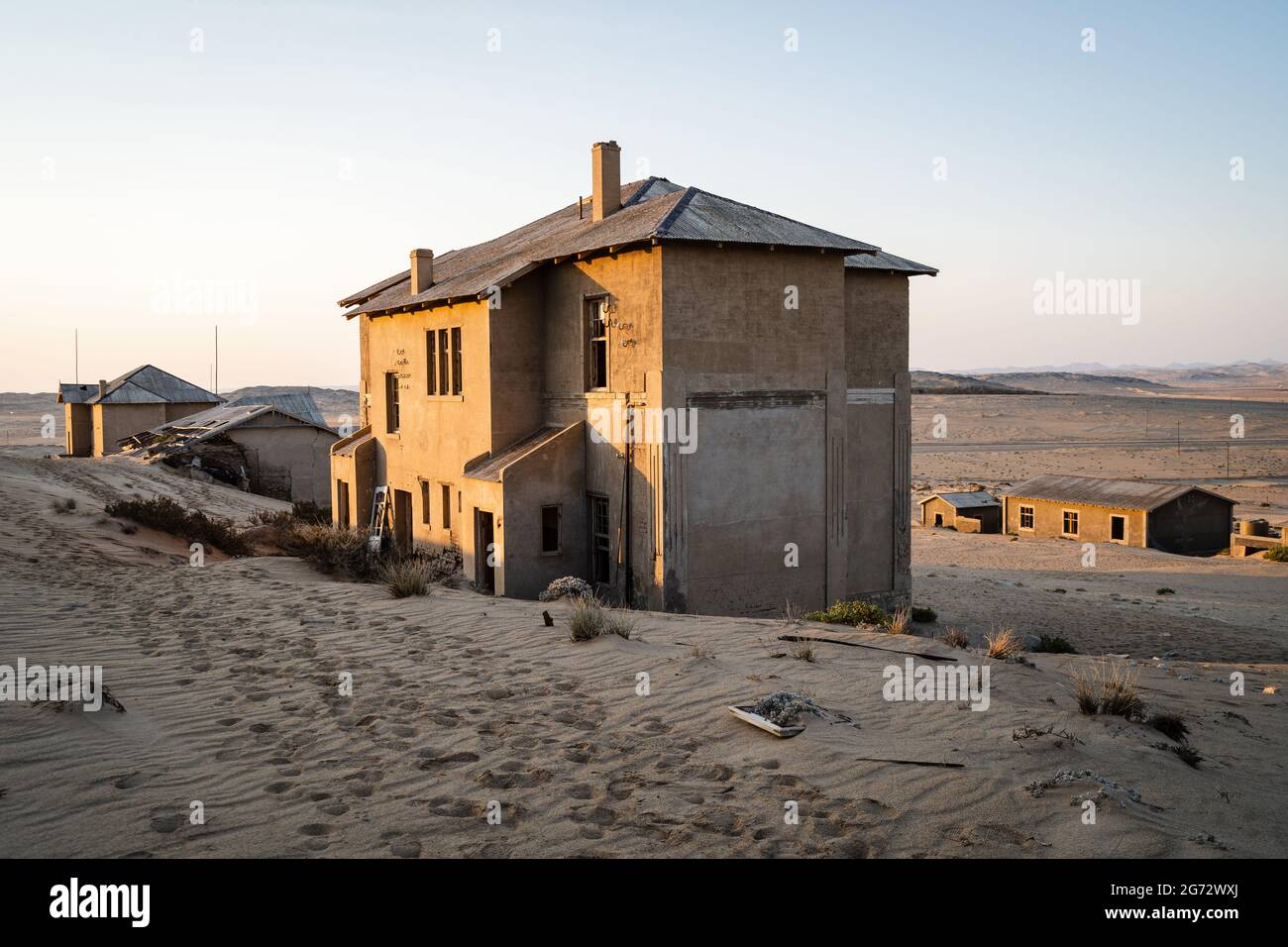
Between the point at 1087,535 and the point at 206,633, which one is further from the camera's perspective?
the point at 1087,535

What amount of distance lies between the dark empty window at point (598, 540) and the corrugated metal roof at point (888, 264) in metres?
7.29

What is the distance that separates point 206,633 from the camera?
1102cm

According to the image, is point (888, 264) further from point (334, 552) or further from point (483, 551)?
point (334, 552)

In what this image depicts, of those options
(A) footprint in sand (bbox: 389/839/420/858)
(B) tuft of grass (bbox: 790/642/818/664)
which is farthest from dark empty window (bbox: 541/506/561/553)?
(A) footprint in sand (bbox: 389/839/420/858)

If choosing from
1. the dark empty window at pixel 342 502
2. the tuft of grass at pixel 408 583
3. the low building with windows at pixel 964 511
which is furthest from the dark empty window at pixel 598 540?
the low building with windows at pixel 964 511

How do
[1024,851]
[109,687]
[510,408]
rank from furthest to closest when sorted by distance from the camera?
[510,408]
[109,687]
[1024,851]

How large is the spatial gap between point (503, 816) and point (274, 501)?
101ft

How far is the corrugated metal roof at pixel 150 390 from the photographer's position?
144ft

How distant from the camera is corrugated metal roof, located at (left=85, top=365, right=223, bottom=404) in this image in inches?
1726

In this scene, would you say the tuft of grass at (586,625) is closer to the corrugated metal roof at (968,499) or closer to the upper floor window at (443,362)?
the upper floor window at (443,362)

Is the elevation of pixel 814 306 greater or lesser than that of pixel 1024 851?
greater
